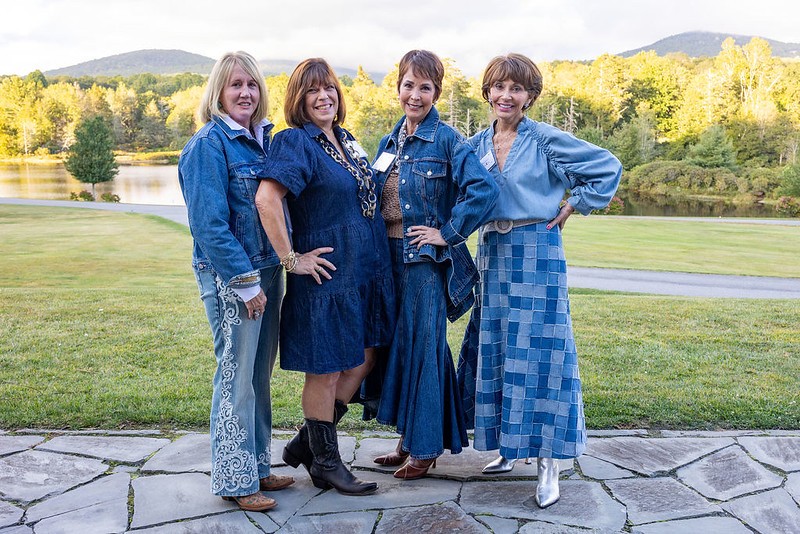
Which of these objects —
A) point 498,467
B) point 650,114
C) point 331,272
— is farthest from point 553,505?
point 650,114

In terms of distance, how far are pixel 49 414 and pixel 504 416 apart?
2.62 meters

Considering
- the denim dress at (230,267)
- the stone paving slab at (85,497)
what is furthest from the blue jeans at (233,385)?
the stone paving slab at (85,497)

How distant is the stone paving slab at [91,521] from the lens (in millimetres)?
2604

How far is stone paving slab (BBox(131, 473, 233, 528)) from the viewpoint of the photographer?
271cm

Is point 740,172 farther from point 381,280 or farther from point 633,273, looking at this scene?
point 381,280

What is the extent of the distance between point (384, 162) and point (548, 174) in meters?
0.69

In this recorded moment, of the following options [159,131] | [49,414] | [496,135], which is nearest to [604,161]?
[496,135]

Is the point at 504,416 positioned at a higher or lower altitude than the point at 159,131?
lower

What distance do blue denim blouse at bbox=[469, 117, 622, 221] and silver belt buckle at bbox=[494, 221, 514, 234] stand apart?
0.02 metres

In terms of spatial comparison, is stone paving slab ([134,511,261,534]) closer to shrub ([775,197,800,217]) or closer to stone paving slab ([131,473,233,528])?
stone paving slab ([131,473,233,528])

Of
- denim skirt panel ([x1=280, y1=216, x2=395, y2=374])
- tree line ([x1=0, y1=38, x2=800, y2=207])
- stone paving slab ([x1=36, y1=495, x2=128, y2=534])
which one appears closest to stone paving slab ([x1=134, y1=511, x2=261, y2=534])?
stone paving slab ([x1=36, y1=495, x2=128, y2=534])

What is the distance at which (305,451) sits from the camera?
3.04 m

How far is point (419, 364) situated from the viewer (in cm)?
288

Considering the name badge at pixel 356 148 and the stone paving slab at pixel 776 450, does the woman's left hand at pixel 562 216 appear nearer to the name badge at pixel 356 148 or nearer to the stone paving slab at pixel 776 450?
the name badge at pixel 356 148
